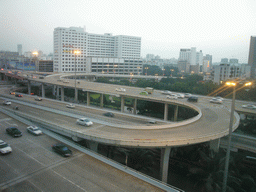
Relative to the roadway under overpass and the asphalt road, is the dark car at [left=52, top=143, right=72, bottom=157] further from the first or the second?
the roadway under overpass

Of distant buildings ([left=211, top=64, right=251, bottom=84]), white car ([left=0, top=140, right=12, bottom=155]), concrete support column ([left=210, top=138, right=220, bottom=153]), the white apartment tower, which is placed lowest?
concrete support column ([left=210, top=138, right=220, bottom=153])

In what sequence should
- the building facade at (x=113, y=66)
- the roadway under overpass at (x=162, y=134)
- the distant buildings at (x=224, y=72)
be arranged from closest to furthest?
the roadway under overpass at (x=162, y=134) < the distant buildings at (x=224, y=72) < the building facade at (x=113, y=66)

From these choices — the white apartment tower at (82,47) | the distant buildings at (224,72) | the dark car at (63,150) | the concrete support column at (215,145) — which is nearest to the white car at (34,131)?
the dark car at (63,150)

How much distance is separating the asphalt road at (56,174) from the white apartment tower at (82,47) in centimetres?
9562

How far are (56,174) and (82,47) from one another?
121 meters

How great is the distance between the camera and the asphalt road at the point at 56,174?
42.3 feet

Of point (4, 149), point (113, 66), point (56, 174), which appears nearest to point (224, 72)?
point (113, 66)

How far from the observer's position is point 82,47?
128m

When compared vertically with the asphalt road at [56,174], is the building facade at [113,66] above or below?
above

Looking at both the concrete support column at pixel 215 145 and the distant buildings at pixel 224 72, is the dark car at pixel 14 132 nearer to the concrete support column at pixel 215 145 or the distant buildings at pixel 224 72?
the concrete support column at pixel 215 145

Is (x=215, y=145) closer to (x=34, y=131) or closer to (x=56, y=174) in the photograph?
(x=56, y=174)

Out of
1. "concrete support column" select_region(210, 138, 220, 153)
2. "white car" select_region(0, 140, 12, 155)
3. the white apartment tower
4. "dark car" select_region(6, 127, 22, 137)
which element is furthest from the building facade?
"white car" select_region(0, 140, 12, 155)

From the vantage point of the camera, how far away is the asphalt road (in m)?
12.9

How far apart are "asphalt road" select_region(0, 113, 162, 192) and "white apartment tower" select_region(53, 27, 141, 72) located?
95624mm
